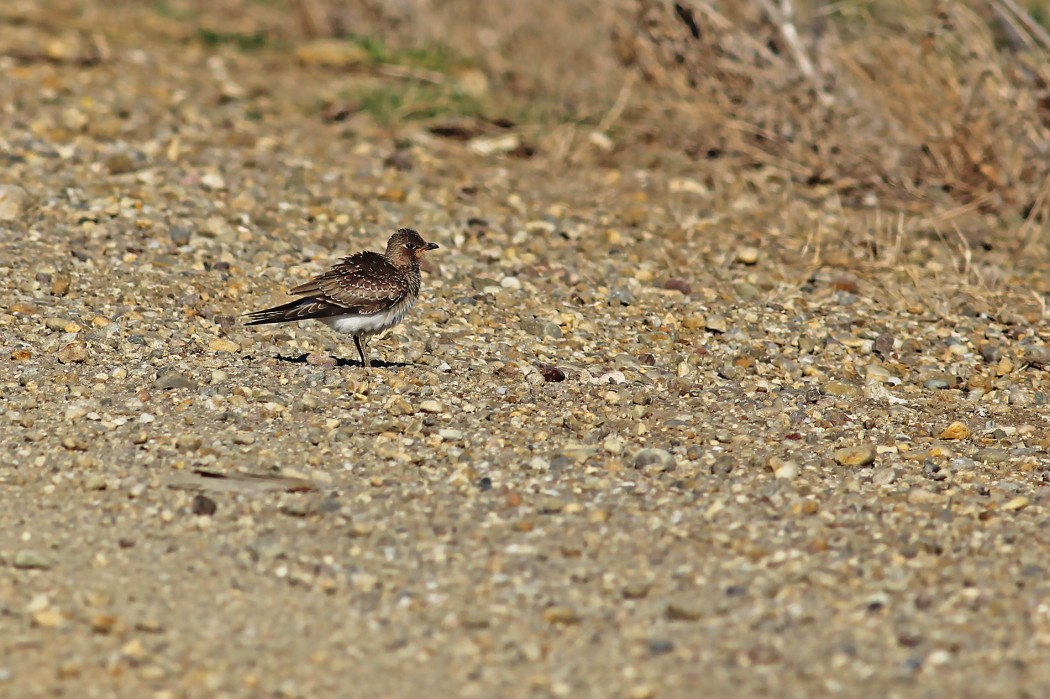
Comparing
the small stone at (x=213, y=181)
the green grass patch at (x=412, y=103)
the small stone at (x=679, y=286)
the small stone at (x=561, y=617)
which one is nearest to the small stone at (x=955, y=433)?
the small stone at (x=679, y=286)

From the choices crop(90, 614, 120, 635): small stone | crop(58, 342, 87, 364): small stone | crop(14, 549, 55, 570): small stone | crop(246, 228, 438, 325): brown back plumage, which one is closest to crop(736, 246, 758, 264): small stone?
crop(246, 228, 438, 325): brown back plumage

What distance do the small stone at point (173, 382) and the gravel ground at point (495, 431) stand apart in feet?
0.38

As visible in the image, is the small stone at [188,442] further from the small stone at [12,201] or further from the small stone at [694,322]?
the small stone at [12,201]

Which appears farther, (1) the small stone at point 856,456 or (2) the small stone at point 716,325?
(2) the small stone at point 716,325

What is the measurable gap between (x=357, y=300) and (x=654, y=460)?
6.23ft

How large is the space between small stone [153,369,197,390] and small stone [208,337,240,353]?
55cm

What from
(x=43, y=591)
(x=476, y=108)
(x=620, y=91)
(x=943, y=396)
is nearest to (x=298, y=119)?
(x=476, y=108)

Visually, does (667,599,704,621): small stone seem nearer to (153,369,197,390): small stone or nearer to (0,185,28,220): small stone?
(153,369,197,390): small stone

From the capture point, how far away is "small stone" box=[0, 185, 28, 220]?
9094 millimetres

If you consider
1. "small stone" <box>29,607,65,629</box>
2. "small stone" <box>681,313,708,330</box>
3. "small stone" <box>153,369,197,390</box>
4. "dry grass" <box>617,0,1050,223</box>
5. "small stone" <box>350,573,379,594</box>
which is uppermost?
"dry grass" <box>617,0,1050,223</box>

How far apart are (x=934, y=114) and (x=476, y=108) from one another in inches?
148

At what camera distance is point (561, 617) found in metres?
5.06

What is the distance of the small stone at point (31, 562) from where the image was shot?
5.32 metres

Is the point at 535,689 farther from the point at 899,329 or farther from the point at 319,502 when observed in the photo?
the point at 899,329
